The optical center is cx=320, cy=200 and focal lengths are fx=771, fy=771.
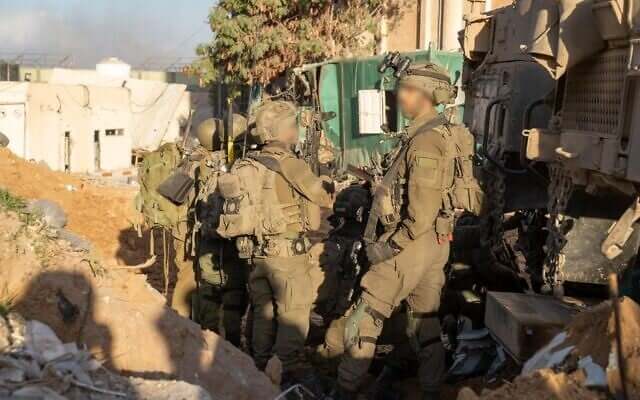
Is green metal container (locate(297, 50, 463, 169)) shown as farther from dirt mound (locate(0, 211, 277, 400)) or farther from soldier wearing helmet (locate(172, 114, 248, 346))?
dirt mound (locate(0, 211, 277, 400))

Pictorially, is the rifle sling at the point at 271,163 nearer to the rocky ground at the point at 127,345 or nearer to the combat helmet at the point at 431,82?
the combat helmet at the point at 431,82

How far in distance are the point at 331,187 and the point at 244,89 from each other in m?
16.5

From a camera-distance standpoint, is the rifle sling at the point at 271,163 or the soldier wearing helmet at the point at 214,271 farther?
the soldier wearing helmet at the point at 214,271

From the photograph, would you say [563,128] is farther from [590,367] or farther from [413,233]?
[590,367]

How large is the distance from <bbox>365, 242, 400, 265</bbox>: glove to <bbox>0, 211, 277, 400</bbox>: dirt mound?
3.68 ft

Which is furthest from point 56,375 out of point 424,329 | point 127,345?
point 424,329

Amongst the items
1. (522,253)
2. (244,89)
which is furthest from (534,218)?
(244,89)

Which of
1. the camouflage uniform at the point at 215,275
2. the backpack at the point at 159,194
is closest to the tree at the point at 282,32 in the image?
the backpack at the point at 159,194

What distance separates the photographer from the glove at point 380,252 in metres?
5.03

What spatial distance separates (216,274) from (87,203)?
8127mm

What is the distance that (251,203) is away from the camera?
5.45 m

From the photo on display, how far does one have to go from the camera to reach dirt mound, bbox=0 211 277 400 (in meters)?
3.88

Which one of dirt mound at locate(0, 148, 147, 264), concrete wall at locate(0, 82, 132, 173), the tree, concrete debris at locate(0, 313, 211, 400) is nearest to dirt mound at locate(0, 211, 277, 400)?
concrete debris at locate(0, 313, 211, 400)

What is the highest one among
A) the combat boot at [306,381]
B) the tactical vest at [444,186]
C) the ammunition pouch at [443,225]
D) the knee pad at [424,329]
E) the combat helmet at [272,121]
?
the combat helmet at [272,121]
